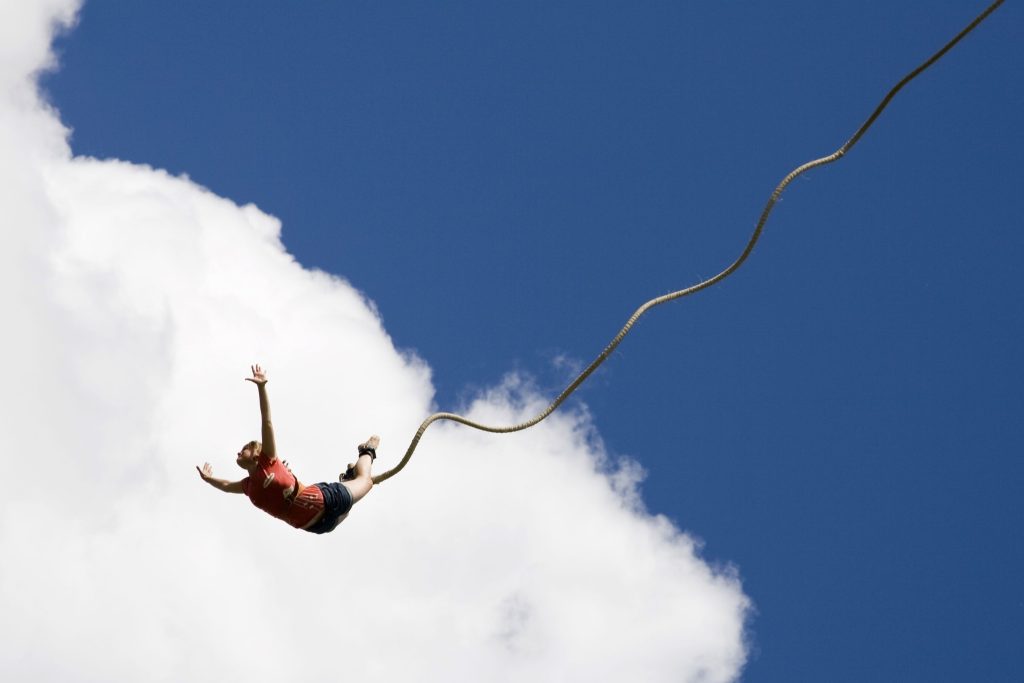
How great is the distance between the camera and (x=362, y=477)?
15.2 m

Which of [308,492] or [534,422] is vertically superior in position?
[534,422]

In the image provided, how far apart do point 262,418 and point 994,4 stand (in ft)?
24.6

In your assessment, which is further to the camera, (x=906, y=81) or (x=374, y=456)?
(x=374, y=456)

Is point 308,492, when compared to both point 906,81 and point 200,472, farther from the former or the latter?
point 906,81

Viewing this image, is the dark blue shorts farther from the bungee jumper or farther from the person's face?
the person's face

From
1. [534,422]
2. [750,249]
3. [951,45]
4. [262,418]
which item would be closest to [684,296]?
[750,249]

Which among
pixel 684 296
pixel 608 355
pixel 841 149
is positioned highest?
pixel 841 149

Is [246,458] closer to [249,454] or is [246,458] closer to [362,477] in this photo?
[249,454]

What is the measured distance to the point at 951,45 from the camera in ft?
46.4

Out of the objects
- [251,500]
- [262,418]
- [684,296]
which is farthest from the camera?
[684,296]

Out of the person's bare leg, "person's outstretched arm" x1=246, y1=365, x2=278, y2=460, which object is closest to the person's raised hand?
"person's outstretched arm" x1=246, y1=365, x2=278, y2=460

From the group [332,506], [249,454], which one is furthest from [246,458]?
[332,506]

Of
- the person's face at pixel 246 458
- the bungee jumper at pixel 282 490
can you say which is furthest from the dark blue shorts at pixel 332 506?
the person's face at pixel 246 458

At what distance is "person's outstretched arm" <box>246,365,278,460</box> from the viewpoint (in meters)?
13.2
